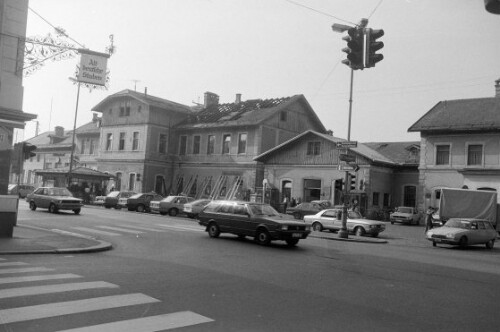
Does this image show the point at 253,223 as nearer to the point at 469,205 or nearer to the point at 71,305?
the point at 71,305

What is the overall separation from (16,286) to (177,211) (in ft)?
84.2

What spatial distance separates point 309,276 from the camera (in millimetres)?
Result: 10750

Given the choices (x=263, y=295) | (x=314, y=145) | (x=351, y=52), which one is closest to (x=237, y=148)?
(x=314, y=145)

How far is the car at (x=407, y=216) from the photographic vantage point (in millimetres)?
35406

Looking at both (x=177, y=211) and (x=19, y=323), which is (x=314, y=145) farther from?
(x=19, y=323)

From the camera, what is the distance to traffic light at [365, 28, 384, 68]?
11.6 m

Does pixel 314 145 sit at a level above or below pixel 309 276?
above

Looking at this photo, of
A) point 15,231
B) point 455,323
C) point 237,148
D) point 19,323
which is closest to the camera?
point 19,323

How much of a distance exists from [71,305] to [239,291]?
9.75 ft

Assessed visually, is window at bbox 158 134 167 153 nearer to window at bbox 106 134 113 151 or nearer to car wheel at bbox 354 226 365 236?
window at bbox 106 134 113 151

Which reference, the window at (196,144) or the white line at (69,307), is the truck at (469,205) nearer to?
the white line at (69,307)

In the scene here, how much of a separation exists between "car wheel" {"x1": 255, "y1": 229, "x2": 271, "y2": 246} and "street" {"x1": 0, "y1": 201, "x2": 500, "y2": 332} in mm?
1696

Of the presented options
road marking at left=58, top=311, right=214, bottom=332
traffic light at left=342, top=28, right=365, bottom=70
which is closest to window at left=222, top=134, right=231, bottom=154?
traffic light at left=342, top=28, right=365, bottom=70

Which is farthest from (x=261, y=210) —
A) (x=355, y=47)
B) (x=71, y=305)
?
(x=71, y=305)
